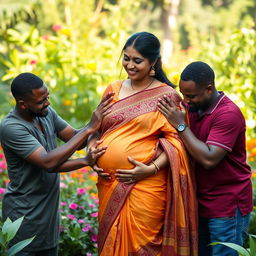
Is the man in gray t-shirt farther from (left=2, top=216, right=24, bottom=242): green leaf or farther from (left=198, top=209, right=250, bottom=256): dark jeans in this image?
(left=198, top=209, right=250, bottom=256): dark jeans

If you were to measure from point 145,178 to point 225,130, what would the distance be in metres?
0.60

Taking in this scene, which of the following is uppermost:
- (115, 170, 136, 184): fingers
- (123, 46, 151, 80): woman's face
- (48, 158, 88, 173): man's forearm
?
(123, 46, 151, 80): woman's face

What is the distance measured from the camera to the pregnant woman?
3.40m

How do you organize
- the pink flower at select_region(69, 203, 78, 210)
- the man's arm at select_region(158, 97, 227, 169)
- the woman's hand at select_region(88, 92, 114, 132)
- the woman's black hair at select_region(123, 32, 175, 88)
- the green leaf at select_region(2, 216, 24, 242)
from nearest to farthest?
the green leaf at select_region(2, 216, 24, 242) → the man's arm at select_region(158, 97, 227, 169) → the woman's black hair at select_region(123, 32, 175, 88) → the woman's hand at select_region(88, 92, 114, 132) → the pink flower at select_region(69, 203, 78, 210)

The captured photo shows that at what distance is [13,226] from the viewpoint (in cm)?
301

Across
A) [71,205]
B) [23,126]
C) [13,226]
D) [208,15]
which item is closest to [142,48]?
[23,126]

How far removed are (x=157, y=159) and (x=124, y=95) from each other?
0.50 metres

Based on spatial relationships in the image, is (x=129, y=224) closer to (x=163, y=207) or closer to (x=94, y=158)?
(x=163, y=207)

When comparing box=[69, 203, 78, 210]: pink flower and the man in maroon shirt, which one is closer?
the man in maroon shirt

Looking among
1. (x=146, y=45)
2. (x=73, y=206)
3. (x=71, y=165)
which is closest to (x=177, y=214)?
(x=71, y=165)

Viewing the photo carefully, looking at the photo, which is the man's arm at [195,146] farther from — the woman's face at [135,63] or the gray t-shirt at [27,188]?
the gray t-shirt at [27,188]

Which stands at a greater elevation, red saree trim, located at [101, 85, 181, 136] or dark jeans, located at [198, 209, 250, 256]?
red saree trim, located at [101, 85, 181, 136]

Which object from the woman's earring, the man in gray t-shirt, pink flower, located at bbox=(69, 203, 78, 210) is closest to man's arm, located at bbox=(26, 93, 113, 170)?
the man in gray t-shirt

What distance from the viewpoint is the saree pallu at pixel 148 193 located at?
3398 millimetres
